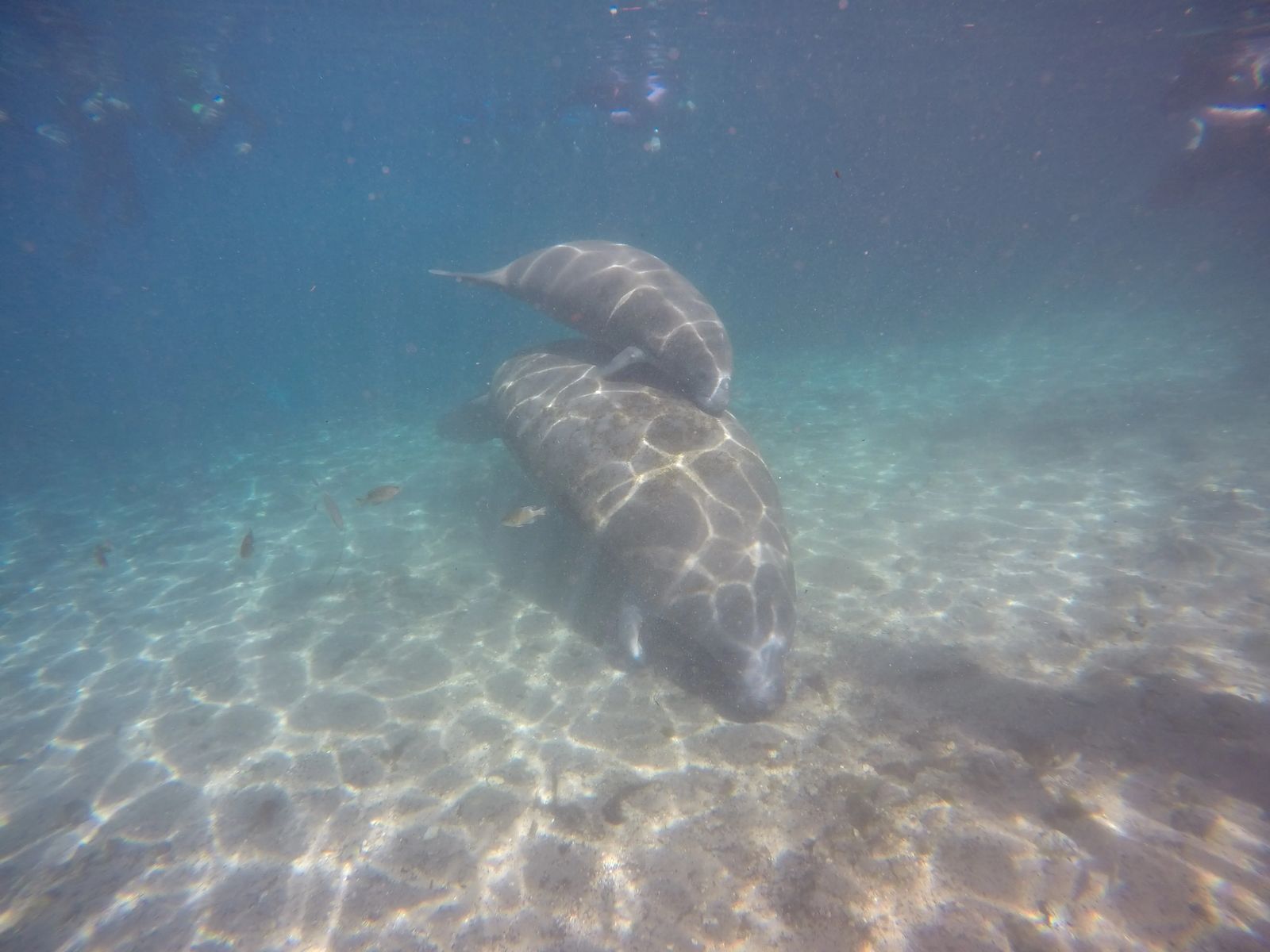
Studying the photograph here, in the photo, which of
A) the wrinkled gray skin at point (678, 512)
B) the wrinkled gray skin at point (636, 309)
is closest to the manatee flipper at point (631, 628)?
the wrinkled gray skin at point (678, 512)

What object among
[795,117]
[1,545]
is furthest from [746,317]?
[1,545]

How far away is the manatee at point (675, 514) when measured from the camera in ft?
17.6

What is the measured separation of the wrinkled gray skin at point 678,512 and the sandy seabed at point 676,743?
681 mm

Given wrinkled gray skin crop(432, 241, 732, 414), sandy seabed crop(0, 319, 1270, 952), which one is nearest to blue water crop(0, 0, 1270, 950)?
sandy seabed crop(0, 319, 1270, 952)

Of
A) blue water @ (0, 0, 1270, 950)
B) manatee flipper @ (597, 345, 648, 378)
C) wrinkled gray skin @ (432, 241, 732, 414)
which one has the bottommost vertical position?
blue water @ (0, 0, 1270, 950)

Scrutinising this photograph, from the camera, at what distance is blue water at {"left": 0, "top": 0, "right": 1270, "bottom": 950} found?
359 cm

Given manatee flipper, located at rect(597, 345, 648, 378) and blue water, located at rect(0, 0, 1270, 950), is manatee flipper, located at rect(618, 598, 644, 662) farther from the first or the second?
manatee flipper, located at rect(597, 345, 648, 378)

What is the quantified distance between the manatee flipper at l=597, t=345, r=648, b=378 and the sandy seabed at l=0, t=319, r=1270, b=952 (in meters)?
A: 3.35

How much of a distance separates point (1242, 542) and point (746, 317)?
35024mm

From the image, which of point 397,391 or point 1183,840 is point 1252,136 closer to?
point 1183,840

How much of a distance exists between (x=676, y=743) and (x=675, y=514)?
7.62 feet

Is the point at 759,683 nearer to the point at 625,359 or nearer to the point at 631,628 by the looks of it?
the point at 631,628

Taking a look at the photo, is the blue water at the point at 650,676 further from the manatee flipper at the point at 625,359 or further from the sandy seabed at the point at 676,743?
the manatee flipper at the point at 625,359

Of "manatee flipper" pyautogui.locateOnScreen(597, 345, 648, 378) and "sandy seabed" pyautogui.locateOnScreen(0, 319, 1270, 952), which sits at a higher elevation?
"manatee flipper" pyautogui.locateOnScreen(597, 345, 648, 378)
